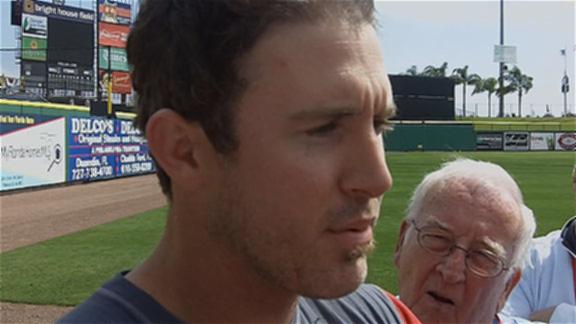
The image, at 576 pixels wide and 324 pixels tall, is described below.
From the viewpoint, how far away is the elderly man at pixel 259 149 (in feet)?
4.27

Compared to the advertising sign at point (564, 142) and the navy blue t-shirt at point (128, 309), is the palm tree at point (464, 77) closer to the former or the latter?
the advertising sign at point (564, 142)

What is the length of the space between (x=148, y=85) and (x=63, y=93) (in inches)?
1930

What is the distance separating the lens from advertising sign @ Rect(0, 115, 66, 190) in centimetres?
1934

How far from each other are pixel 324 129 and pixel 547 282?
287 cm

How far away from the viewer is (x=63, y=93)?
157 feet

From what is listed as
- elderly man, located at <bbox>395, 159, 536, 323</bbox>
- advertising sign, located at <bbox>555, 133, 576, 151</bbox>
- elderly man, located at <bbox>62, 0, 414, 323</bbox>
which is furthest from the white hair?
advertising sign, located at <bbox>555, 133, 576, 151</bbox>

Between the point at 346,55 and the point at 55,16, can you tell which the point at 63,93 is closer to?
the point at 55,16

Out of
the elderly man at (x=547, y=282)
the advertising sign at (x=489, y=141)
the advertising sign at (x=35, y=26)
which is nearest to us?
the elderly man at (x=547, y=282)

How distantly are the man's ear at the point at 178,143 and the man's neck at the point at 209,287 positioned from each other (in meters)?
0.14

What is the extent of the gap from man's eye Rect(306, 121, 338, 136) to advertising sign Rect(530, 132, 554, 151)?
191 ft

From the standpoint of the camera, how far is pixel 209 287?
1.44 m

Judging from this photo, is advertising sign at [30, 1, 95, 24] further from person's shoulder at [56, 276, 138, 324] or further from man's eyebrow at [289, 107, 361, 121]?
man's eyebrow at [289, 107, 361, 121]

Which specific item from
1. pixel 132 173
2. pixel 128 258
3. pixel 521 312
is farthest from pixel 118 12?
pixel 521 312

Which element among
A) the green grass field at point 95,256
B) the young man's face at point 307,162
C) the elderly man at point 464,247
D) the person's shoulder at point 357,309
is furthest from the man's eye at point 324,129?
the green grass field at point 95,256
